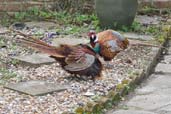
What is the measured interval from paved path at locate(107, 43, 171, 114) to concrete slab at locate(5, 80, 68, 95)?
1.72 feet

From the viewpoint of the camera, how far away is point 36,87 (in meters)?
4.38

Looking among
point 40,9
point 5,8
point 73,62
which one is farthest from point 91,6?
point 73,62

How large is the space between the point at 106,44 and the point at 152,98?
736 millimetres

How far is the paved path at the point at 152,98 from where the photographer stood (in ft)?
13.5

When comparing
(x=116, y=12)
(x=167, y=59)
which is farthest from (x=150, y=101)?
(x=116, y=12)

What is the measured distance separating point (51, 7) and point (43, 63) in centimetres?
302

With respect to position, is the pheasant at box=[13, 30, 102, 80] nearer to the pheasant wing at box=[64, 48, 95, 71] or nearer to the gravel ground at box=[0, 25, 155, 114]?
the pheasant wing at box=[64, 48, 95, 71]

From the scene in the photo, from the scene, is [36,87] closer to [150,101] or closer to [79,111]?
[79,111]

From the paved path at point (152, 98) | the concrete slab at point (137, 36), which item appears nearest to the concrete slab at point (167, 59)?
the paved path at point (152, 98)

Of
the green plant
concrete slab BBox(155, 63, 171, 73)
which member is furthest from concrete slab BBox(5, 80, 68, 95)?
concrete slab BBox(155, 63, 171, 73)

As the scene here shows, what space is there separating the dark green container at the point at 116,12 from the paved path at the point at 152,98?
1687mm

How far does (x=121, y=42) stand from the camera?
16.9 feet

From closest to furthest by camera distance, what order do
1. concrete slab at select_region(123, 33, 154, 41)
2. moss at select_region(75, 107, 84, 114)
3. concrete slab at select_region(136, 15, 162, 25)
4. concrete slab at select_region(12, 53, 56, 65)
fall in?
moss at select_region(75, 107, 84, 114) → concrete slab at select_region(12, 53, 56, 65) → concrete slab at select_region(123, 33, 154, 41) → concrete slab at select_region(136, 15, 162, 25)

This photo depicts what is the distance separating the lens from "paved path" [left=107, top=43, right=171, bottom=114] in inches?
162
